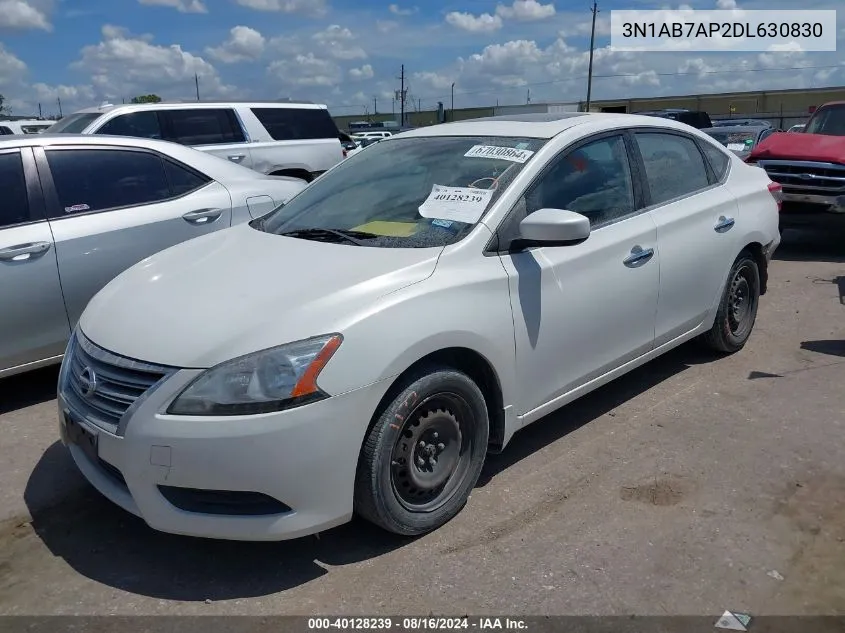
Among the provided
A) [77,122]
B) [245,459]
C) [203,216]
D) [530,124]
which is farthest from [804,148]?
[77,122]

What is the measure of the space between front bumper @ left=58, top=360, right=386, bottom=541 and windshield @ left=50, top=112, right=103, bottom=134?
25.7 feet

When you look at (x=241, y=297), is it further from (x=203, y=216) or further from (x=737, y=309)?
(x=737, y=309)

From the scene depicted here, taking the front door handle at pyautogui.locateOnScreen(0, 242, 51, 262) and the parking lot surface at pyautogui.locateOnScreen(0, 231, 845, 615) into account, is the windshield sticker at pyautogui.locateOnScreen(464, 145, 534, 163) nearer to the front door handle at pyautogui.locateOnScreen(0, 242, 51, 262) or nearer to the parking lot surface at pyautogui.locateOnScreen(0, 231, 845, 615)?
the parking lot surface at pyautogui.locateOnScreen(0, 231, 845, 615)

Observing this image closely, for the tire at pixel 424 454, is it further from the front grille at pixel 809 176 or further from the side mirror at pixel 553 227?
the front grille at pixel 809 176

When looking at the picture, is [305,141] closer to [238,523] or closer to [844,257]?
[844,257]

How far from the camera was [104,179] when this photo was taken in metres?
5.05

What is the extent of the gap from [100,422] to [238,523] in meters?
0.69

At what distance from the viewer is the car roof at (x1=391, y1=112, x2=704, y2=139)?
4059 mm

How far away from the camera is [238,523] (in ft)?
9.13

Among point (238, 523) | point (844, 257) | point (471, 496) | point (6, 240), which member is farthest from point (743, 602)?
point (844, 257)

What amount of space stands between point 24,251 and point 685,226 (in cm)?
398

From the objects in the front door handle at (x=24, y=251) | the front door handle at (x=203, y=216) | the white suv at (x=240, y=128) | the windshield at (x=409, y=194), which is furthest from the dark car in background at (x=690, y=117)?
the front door handle at (x=24, y=251)

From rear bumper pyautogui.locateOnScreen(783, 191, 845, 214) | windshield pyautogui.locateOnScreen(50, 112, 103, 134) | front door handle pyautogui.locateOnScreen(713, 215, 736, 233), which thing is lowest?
rear bumper pyautogui.locateOnScreen(783, 191, 845, 214)

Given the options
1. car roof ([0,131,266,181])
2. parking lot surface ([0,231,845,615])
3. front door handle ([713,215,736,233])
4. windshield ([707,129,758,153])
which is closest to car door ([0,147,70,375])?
car roof ([0,131,266,181])
